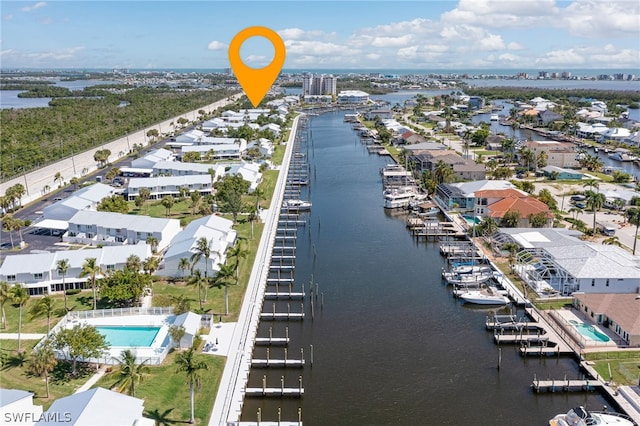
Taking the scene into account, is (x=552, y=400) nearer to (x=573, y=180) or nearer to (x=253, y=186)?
(x=253, y=186)

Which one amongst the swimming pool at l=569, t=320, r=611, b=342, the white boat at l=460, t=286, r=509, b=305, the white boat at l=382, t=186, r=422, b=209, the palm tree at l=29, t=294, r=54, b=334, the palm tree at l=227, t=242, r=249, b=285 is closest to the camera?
the palm tree at l=29, t=294, r=54, b=334

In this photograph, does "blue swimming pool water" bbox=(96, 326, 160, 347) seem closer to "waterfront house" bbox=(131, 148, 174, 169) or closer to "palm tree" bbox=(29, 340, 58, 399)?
"palm tree" bbox=(29, 340, 58, 399)

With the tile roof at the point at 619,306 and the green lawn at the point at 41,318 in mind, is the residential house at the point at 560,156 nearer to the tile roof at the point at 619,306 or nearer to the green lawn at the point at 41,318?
the tile roof at the point at 619,306

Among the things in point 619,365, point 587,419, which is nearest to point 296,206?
point 619,365

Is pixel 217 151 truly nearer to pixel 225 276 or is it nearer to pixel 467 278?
pixel 225 276

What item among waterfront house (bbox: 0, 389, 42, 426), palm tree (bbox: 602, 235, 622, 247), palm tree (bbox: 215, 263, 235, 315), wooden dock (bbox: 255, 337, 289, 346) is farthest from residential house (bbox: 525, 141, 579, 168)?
waterfront house (bbox: 0, 389, 42, 426)

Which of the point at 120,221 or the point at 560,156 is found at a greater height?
the point at 560,156

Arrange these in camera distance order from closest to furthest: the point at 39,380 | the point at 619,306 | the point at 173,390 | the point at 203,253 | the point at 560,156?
the point at 173,390
the point at 39,380
the point at 619,306
the point at 203,253
the point at 560,156

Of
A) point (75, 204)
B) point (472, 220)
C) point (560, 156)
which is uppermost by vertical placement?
point (560, 156)
